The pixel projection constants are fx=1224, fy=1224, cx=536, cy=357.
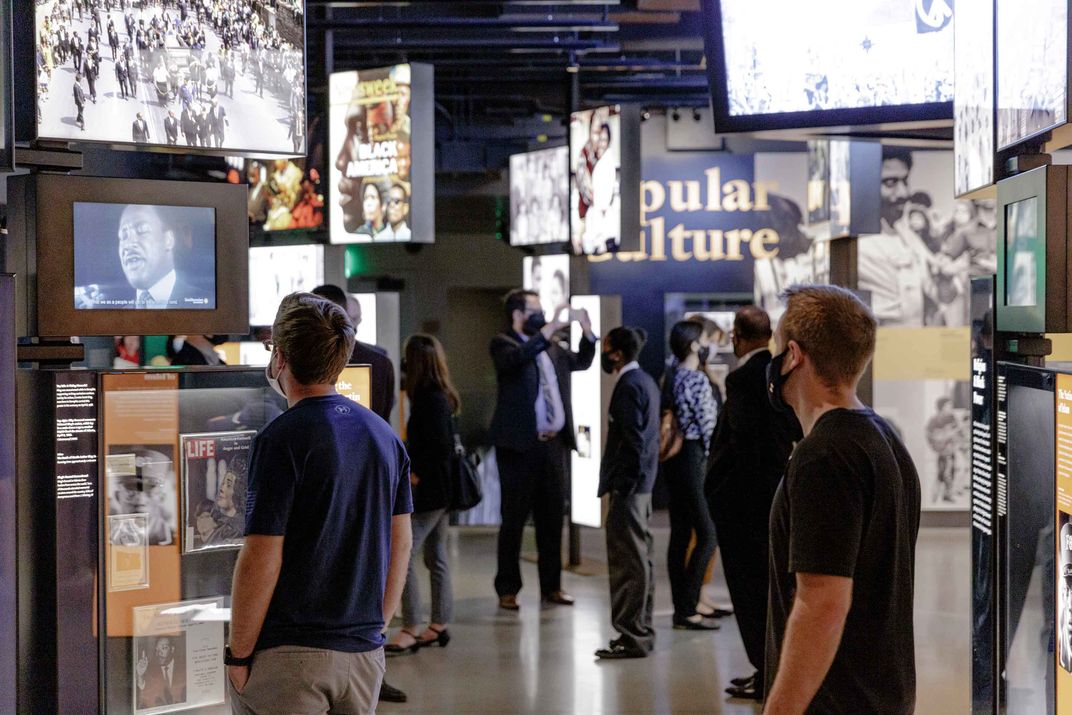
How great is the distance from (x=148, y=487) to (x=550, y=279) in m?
5.42

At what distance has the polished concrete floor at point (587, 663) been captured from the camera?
5496mm

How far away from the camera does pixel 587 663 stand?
6.20 metres

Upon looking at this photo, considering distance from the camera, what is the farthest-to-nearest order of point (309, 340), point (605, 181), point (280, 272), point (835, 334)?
point (280, 272) < point (605, 181) < point (309, 340) < point (835, 334)

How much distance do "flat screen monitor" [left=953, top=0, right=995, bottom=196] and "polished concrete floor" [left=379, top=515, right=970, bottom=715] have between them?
262cm

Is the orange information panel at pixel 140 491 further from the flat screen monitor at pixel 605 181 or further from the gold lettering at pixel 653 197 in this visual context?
the gold lettering at pixel 653 197

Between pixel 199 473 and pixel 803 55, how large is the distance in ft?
9.79

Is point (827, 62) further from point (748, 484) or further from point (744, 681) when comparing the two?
point (744, 681)

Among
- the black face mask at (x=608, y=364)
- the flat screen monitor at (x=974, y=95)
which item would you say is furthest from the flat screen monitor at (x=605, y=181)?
the flat screen monitor at (x=974, y=95)

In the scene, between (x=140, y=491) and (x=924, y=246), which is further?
(x=924, y=246)

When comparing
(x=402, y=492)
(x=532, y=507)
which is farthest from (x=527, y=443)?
(x=402, y=492)

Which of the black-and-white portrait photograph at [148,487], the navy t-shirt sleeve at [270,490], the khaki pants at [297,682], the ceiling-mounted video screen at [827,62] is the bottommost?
the khaki pants at [297,682]

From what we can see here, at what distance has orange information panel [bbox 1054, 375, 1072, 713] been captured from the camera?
2979 millimetres

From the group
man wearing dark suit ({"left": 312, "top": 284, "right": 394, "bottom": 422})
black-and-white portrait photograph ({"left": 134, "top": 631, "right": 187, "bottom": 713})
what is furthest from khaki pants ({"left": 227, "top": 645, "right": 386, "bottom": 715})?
man wearing dark suit ({"left": 312, "top": 284, "right": 394, "bottom": 422})

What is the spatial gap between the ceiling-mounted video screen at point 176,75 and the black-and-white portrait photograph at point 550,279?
4634 mm
